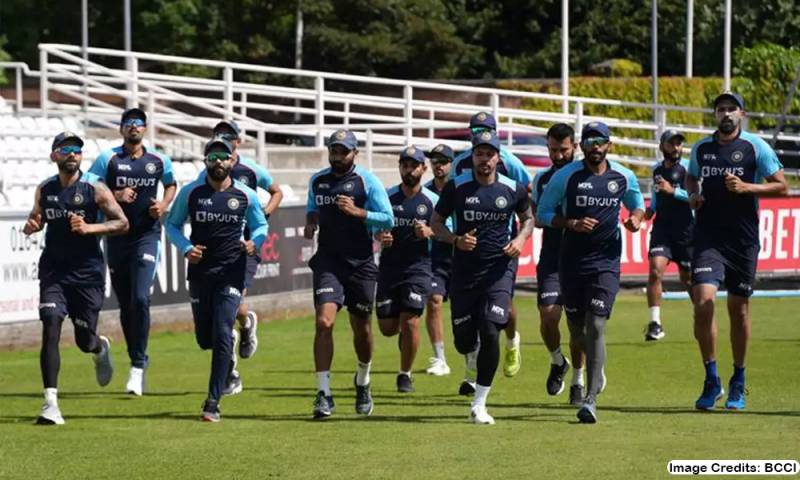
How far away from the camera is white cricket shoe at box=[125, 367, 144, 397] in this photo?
1625 cm

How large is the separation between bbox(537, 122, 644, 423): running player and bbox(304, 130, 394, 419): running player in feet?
4.71

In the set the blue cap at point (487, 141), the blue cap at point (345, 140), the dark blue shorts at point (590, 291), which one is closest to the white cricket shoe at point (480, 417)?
the dark blue shorts at point (590, 291)

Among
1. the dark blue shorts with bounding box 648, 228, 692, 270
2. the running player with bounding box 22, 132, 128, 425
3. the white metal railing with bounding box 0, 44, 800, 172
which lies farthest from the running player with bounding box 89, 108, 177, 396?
the white metal railing with bounding box 0, 44, 800, 172

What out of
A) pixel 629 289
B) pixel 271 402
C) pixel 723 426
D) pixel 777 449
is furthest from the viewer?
pixel 629 289

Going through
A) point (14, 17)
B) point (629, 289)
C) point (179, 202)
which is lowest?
point (629, 289)

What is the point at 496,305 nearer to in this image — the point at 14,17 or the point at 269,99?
the point at 269,99

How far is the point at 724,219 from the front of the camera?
568 inches

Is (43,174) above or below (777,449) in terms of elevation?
above

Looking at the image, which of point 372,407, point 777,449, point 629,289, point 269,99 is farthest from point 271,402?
point 269,99

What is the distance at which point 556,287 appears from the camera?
15914 millimetres

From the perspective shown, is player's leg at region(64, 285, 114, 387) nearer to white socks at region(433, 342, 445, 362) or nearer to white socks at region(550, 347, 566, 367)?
white socks at region(433, 342, 445, 362)

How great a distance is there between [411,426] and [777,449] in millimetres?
2972

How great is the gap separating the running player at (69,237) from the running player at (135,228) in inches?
51.8

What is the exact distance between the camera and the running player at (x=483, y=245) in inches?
544
